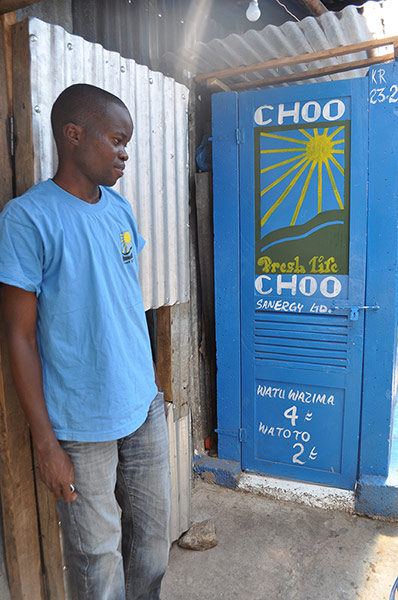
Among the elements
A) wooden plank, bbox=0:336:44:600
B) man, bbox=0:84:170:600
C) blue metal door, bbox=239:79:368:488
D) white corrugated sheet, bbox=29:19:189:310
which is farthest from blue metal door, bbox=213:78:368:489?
wooden plank, bbox=0:336:44:600

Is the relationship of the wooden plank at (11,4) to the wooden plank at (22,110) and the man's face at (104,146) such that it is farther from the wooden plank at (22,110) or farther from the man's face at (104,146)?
the man's face at (104,146)

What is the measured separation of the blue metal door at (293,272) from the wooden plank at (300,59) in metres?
0.15

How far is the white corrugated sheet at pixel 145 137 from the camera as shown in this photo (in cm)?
176

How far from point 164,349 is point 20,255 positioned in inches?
57.1

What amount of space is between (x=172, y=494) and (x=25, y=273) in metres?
1.87

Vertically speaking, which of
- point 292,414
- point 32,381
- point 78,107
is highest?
point 78,107

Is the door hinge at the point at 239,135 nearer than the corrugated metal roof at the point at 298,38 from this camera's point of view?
No

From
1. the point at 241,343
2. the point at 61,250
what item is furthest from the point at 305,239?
the point at 61,250

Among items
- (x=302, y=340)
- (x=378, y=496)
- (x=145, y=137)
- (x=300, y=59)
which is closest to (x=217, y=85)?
(x=300, y=59)

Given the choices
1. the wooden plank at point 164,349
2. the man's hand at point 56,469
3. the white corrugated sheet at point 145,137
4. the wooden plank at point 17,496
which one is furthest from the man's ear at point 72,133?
the wooden plank at point 164,349

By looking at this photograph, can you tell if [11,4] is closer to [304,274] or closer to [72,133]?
[72,133]

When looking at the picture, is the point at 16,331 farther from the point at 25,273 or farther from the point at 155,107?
the point at 155,107

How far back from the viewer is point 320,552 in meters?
2.83

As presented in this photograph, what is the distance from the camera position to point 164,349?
2799mm
